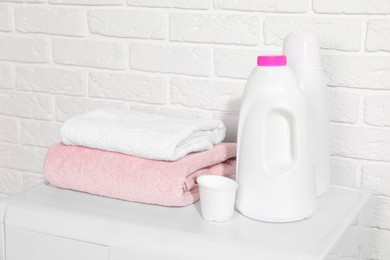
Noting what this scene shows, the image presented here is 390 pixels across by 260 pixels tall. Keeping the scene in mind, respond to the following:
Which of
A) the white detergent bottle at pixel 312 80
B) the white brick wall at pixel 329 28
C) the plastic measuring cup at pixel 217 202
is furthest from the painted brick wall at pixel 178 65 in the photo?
the plastic measuring cup at pixel 217 202

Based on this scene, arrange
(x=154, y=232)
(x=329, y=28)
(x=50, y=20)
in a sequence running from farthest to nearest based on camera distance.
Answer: (x=50, y=20)
(x=329, y=28)
(x=154, y=232)

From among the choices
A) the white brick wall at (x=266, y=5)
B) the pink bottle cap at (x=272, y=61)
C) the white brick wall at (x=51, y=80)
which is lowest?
the white brick wall at (x=51, y=80)

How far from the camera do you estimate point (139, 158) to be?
3.54 feet

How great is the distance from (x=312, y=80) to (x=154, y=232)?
1.24 feet

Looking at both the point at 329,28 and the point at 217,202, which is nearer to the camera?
the point at 217,202

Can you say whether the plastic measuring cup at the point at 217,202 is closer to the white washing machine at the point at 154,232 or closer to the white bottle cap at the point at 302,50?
the white washing machine at the point at 154,232

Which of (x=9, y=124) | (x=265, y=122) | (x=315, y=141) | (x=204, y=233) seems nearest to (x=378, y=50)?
(x=315, y=141)

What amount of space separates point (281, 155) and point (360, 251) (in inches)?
10.7

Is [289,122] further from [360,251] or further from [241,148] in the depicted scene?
[360,251]

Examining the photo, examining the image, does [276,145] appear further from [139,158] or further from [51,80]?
[51,80]

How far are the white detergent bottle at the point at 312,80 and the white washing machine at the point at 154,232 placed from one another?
0.10 metres

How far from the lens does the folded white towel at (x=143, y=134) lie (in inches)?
41.7

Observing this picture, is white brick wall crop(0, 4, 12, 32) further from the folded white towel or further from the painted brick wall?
the folded white towel

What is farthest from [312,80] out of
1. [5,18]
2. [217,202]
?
[5,18]
